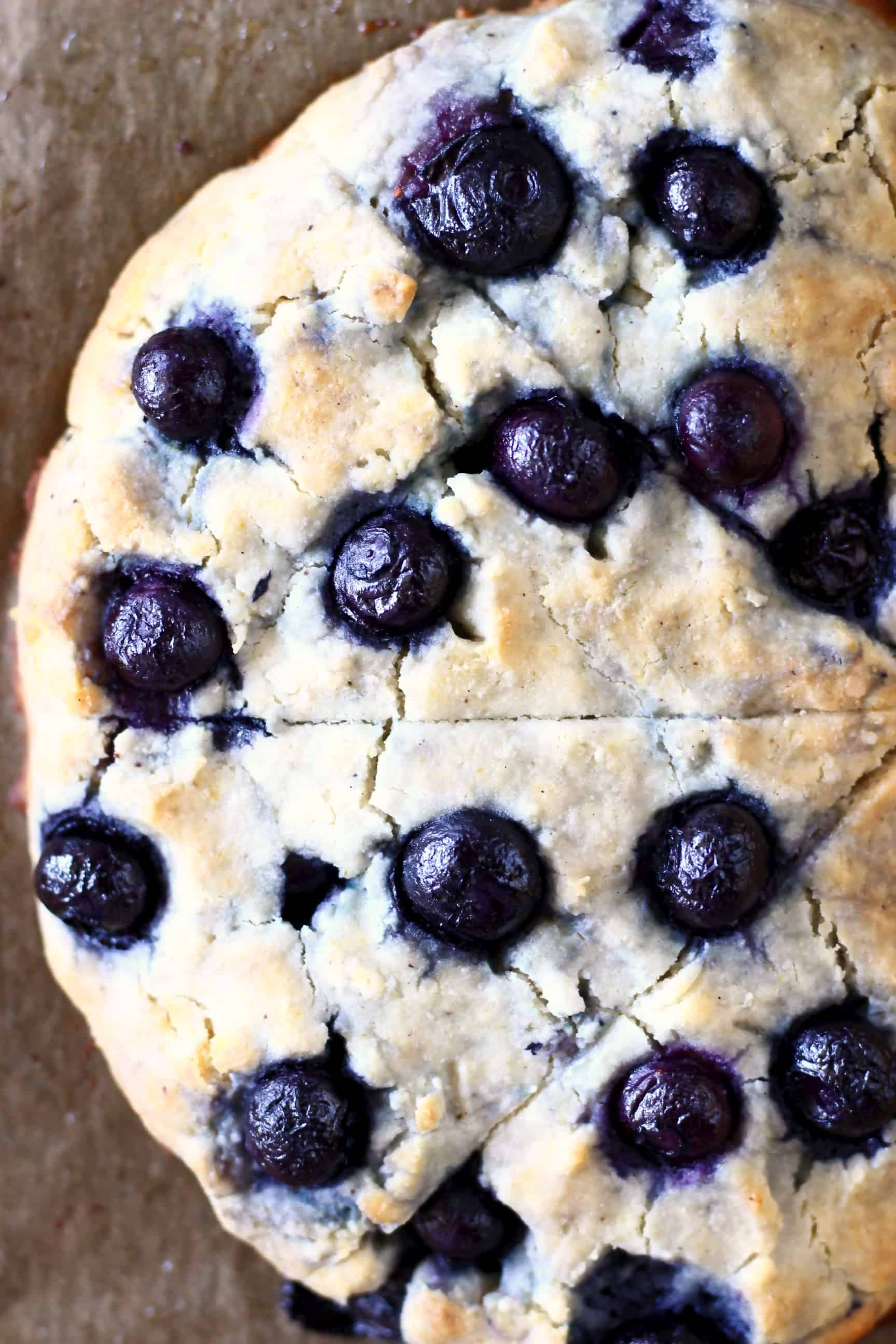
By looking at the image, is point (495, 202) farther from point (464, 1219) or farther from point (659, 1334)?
point (659, 1334)

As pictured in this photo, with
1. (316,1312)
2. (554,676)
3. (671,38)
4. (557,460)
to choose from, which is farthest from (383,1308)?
(671,38)

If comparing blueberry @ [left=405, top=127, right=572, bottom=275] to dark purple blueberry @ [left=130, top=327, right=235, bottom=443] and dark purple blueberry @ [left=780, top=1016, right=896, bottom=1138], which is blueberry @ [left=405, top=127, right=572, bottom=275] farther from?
dark purple blueberry @ [left=780, top=1016, right=896, bottom=1138]

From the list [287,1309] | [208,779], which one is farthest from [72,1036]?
[208,779]

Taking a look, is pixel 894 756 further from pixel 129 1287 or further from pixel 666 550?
pixel 129 1287

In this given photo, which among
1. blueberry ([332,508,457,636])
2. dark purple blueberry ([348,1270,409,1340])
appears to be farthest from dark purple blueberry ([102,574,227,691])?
→ dark purple blueberry ([348,1270,409,1340])

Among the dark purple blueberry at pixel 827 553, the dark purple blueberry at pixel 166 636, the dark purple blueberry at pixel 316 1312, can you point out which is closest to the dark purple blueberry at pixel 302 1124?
the dark purple blueberry at pixel 316 1312

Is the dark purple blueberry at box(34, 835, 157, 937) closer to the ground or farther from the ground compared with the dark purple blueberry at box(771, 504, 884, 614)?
closer to the ground

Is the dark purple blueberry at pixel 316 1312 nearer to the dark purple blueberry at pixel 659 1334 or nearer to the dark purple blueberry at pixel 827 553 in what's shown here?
the dark purple blueberry at pixel 659 1334
